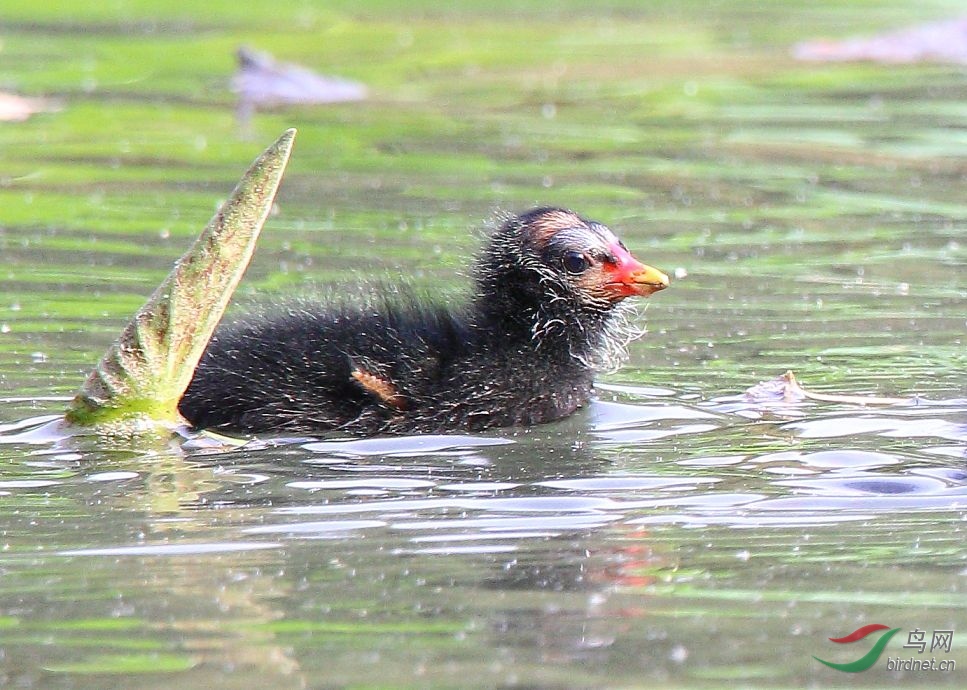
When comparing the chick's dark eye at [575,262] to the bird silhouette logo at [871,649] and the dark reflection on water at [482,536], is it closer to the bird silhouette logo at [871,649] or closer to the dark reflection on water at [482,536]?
the dark reflection on water at [482,536]

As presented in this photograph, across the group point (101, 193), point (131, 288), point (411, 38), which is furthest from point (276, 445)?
point (411, 38)

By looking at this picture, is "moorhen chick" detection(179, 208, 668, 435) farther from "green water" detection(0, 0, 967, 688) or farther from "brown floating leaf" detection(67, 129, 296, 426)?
"brown floating leaf" detection(67, 129, 296, 426)

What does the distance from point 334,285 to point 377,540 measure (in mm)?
2971

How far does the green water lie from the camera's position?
15.2ft

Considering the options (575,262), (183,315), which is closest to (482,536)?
(183,315)

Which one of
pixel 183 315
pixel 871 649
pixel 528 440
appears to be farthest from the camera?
pixel 528 440

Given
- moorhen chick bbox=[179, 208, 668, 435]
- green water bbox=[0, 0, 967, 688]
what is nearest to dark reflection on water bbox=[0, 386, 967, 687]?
green water bbox=[0, 0, 967, 688]

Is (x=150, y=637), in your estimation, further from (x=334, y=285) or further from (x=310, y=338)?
(x=334, y=285)

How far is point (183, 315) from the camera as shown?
21.1ft

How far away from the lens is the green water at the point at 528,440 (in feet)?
15.2

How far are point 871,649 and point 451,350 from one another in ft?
9.03

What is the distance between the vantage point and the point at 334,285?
8.21 m

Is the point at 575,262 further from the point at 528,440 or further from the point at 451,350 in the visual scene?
the point at 528,440

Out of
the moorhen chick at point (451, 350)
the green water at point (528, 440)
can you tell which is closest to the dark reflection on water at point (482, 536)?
the green water at point (528, 440)
